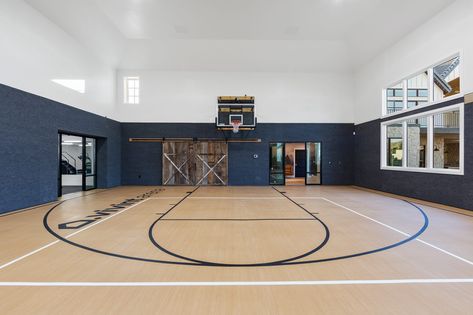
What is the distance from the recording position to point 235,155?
39.1 feet

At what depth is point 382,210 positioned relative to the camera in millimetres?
6168

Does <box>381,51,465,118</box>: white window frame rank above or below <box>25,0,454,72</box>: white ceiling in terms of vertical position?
below

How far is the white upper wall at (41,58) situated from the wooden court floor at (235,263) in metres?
3.59

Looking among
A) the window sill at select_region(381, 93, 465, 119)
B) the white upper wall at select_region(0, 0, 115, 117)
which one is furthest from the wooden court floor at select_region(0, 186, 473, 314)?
the white upper wall at select_region(0, 0, 115, 117)

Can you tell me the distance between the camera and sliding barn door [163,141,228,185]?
1186cm

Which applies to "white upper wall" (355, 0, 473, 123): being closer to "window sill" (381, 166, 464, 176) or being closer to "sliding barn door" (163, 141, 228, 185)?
"window sill" (381, 166, 464, 176)

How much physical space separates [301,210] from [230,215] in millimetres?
1831

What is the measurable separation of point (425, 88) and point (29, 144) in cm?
1156

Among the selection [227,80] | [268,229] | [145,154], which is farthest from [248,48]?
[268,229]

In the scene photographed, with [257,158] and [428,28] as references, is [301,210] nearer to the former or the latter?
[257,158]

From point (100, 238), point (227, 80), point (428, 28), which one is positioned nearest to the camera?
point (100, 238)

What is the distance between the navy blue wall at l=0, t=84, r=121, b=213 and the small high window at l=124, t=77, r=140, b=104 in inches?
130

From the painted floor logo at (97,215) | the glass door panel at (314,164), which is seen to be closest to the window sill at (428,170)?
the glass door panel at (314,164)

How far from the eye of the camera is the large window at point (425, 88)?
686cm
